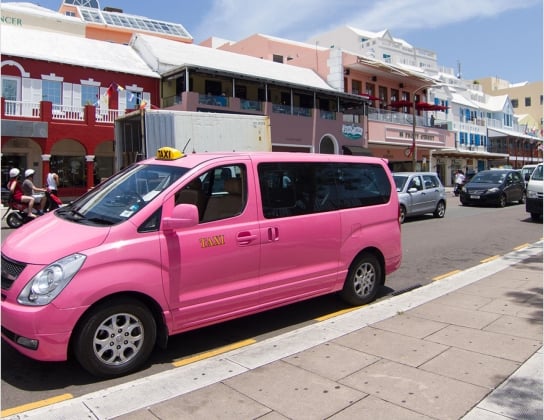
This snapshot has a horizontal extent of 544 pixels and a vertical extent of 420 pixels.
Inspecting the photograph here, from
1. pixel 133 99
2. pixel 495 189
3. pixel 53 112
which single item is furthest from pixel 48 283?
pixel 133 99

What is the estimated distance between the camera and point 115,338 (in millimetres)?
3990

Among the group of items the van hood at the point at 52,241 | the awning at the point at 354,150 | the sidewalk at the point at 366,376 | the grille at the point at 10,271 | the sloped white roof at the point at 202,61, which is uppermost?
the sloped white roof at the point at 202,61

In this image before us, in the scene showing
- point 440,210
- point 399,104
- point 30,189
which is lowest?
point 440,210

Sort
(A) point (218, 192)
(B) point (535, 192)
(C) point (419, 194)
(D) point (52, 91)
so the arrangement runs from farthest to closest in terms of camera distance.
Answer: (D) point (52, 91)
(C) point (419, 194)
(B) point (535, 192)
(A) point (218, 192)

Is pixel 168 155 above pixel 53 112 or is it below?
below

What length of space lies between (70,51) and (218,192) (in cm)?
2552

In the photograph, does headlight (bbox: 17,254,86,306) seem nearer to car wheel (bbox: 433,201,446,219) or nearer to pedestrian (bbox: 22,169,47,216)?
pedestrian (bbox: 22,169,47,216)

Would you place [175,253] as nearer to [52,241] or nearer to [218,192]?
[218,192]

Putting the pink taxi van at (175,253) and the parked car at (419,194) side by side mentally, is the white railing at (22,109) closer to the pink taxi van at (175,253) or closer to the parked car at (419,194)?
the parked car at (419,194)

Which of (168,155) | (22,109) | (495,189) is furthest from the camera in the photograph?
(22,109)

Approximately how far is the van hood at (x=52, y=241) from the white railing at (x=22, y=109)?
70.9ft

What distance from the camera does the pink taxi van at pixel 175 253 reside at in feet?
12.4

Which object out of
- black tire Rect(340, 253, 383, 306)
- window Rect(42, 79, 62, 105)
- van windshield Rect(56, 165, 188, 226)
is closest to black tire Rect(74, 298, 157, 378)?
van windshield Rect(56, 165, 188, 226)

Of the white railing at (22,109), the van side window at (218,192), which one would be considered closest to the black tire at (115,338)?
the van side window at (218,192)
